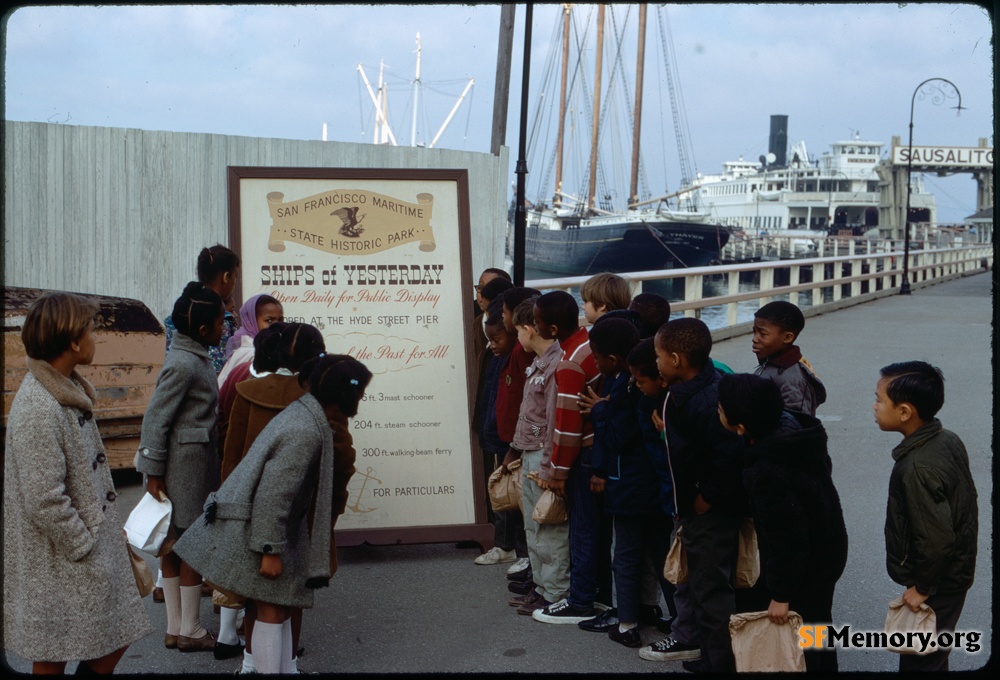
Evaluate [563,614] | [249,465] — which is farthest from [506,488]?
[249,465]

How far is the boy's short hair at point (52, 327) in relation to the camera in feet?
10.9

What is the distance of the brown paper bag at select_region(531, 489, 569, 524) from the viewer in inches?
191

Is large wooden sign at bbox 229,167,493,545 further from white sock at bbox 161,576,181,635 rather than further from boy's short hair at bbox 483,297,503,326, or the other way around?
white sock at bbox 161,576,181,635

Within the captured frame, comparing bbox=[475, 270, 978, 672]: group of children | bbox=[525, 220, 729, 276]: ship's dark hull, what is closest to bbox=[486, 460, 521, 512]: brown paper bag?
bbox=[475, 270, 978, 672]: group of children

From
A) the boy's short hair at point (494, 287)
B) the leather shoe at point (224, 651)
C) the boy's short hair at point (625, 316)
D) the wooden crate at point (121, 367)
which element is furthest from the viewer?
the wooden crate at point (121, 367)

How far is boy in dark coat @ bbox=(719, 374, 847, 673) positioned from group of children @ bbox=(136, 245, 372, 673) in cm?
140

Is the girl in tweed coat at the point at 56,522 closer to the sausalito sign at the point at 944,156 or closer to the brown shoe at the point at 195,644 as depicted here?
the brown shoe at the point at 195,644

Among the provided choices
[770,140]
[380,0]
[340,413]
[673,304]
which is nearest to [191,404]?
[340,413]

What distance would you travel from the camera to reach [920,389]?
3576 mm

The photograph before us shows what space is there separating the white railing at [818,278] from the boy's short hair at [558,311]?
381 cm

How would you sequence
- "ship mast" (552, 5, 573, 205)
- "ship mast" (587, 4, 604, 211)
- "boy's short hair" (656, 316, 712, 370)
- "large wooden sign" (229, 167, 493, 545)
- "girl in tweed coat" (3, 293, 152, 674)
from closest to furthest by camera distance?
"girl in tweed coat" (3, 293, 152, 674), "boy's short hair" (656, 316, 712, 370), "large wooden sign" (229, 167, 493, 545), "ship mast" (552, 5, 573, 205), "ship mast" (587, 4, 604, 211)

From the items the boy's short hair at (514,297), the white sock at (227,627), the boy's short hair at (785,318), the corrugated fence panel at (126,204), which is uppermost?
the corrugated fence panel at (126,204)

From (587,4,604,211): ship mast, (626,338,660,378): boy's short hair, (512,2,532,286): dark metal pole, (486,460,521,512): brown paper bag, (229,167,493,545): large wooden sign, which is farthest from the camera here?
(587,4,604,211): ship mast

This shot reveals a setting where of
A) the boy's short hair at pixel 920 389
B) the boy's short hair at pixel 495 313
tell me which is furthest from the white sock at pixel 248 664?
the boy's short hair at pixel 920 389
